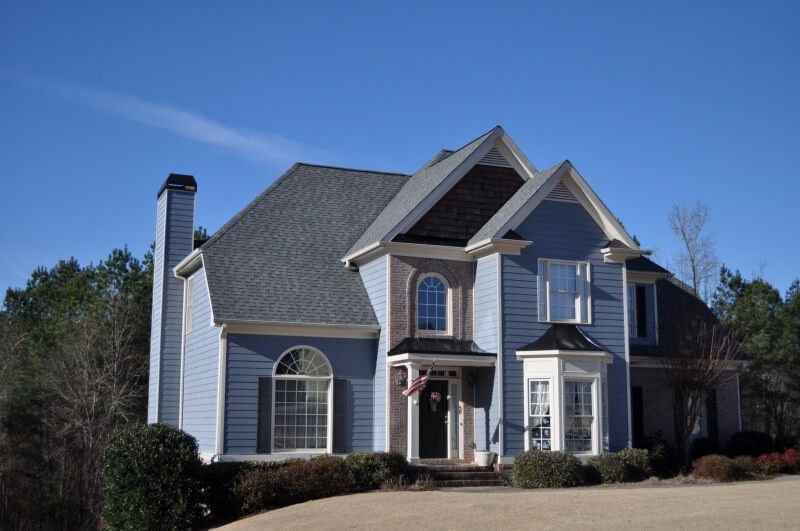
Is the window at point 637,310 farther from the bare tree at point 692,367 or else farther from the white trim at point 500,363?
the white trim at point 500,363

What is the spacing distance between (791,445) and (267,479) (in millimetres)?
18441

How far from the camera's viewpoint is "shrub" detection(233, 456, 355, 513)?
60.9ft

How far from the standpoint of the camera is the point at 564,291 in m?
24.2

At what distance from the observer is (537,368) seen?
2309 cm

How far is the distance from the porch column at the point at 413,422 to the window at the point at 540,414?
310cm

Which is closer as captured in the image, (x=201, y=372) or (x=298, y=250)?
(x=201, y=372)

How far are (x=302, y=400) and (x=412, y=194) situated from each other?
24.6 ft

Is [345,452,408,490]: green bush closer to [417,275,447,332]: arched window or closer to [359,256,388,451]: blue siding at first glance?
[359,256,388,451]: blue siding

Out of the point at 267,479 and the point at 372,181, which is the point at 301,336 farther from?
the point at 372,181

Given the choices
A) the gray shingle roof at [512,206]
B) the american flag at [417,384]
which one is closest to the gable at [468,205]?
the gray shingle roof at [512,206]

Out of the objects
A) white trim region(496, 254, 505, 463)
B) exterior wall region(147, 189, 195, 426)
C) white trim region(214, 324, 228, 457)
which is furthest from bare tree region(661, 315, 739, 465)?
exterior wall region(147, 189, 195, 426)

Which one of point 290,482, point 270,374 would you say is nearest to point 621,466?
point 290,482

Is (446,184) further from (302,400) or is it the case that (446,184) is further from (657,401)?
(657,401)

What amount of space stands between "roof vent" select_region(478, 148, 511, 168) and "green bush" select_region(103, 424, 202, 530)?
12195 millimetres
